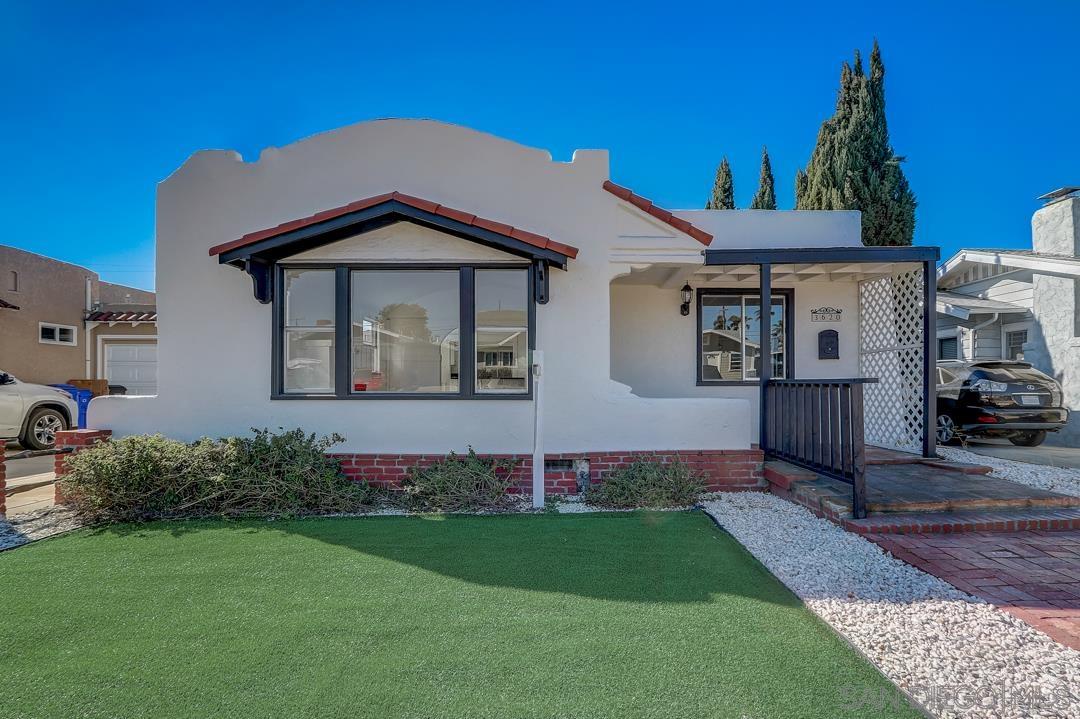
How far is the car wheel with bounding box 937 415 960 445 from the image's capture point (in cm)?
955

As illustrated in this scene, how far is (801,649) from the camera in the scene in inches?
106

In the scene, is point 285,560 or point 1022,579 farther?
point 285,560

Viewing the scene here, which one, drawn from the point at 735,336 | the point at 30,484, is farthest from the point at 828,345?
the point at 30,484

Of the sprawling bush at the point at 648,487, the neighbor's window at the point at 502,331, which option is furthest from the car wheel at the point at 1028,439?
the neighbor's window at the point at 502,331

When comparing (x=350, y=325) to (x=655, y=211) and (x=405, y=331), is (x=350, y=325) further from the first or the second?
(x=655, y=211)

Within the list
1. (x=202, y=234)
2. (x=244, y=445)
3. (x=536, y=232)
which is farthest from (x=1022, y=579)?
(x=202, y=234)

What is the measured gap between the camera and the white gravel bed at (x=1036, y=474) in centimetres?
606

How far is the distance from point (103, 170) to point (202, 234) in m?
9.14

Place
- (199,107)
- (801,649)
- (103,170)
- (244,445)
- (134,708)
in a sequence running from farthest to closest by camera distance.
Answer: (103,170) → (199,107) → (244,445) → (801,649) → (134,708)

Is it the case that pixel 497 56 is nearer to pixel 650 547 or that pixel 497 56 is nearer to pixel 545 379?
pixel 545 379

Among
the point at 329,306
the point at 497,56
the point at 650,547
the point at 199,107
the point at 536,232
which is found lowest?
the point at 650,547

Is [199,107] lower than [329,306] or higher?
higher

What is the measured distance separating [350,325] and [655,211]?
411 centimetres

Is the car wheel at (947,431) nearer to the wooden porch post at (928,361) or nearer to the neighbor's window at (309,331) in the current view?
the wooden porch post at (928,361)
